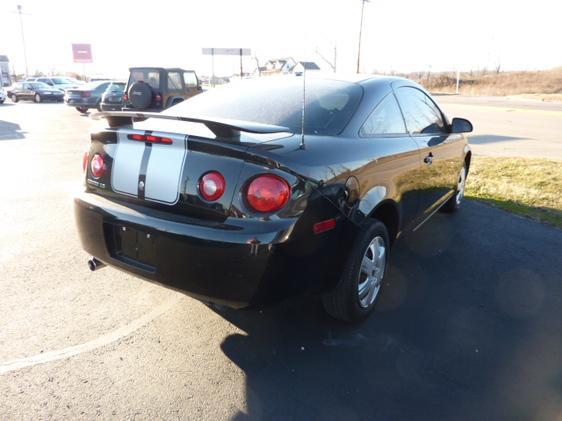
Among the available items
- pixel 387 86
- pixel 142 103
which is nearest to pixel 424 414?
pixel 387 86

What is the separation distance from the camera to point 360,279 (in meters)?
3.03

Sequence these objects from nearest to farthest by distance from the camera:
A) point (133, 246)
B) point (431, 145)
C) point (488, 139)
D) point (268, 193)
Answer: point (268, 193) < point (133, 246) < point (431, 145) < point (488, 139)

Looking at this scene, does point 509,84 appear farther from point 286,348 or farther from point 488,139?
point 286,348

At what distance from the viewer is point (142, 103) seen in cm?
1214

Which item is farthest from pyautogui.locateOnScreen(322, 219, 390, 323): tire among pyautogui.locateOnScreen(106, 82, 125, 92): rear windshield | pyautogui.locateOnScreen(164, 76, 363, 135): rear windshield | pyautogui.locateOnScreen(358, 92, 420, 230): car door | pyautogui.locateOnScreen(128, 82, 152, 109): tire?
pyautogui.locateOnScreen(106, 82, 125, 92): rear windshield

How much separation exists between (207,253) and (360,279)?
1.20 m

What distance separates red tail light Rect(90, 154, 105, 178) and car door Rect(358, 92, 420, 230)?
5.32 feet

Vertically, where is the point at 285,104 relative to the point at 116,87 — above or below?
above

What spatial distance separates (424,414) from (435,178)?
2.39 metres

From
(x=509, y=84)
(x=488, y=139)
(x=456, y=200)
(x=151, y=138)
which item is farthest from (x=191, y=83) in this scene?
(x=509, y=84)

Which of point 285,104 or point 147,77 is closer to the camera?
point 285,104

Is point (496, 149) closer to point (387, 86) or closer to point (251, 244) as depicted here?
point (387, 86)

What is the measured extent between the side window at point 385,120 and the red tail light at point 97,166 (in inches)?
65.8

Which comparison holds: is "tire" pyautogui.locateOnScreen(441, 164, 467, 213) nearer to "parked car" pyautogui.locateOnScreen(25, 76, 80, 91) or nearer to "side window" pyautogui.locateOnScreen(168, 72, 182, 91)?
"side window" pyautogui.locateOnScreen(168, 72, 182, 91)
